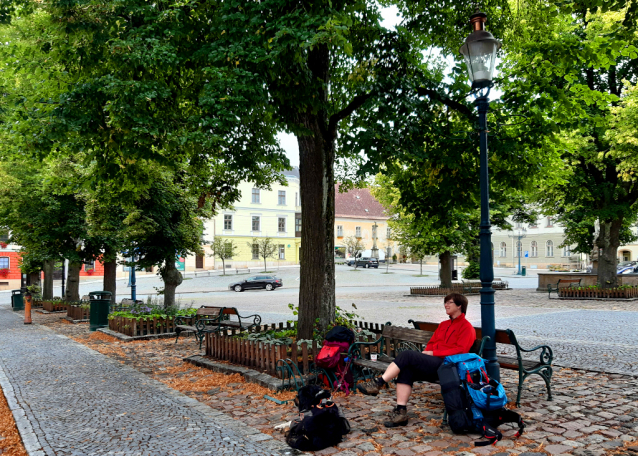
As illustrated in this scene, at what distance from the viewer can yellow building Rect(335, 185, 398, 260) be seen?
75.0 metres

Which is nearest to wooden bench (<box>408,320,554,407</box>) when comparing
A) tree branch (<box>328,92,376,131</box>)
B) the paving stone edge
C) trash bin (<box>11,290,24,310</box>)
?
tree branch (<box>328,92,376,131</box>)

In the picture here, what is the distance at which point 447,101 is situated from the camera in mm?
8422

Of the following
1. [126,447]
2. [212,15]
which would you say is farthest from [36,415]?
[212,15]

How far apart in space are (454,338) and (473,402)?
2.63 ft

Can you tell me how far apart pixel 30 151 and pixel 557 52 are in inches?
336

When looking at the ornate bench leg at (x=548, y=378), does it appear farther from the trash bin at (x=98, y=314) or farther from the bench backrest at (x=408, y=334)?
the trash bin at (x=98, y=314)

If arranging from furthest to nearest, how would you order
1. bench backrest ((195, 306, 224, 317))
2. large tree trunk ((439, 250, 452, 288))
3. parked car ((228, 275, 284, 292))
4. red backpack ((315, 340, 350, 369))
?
parked car ((228, 275, 284, 292)) → large tree trunk ((439, 250, 452, 288)) → bench backrest ((195, 306, 224, 317)) → red backpack ((315, 340, 350, 369))

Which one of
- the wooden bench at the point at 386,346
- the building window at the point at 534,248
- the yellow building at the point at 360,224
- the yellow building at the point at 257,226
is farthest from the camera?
the yellow building at the point at 360,224

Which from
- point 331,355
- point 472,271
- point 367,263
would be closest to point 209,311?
point 331,355

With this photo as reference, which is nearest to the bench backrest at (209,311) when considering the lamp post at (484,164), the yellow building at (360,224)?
the lamp post at (484,164)

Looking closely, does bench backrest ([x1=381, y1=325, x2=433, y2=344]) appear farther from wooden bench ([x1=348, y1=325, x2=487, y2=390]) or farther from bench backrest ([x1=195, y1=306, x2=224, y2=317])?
bench backrest ([x1=195, y1=306, x2=224, y2=317])

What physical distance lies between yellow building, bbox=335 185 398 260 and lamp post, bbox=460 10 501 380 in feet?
214

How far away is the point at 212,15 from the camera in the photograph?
8008 millimetres

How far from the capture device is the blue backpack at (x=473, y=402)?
4816 mm
